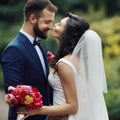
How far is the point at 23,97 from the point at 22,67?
37 cm

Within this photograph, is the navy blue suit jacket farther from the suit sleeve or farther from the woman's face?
the woman's face

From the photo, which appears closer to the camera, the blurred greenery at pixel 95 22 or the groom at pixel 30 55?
the groom at pixel 30 55

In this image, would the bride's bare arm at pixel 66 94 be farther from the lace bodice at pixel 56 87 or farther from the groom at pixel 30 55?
the groom at pixel 30 55

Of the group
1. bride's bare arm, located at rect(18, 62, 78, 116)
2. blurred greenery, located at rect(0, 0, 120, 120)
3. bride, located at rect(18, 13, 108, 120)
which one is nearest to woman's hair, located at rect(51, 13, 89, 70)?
bride, located at rect(18, 13, 108, 120)

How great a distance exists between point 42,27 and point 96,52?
21.6 inches

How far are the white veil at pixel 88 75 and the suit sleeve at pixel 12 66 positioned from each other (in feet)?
1.49

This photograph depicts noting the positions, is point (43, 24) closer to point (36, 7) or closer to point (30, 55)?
point (36, 7)

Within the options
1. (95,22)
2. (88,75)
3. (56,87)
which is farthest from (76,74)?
(95,22)

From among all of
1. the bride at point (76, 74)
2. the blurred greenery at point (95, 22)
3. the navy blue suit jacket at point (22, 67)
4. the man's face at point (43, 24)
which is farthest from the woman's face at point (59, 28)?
the blurred greenery at point (95, 22)

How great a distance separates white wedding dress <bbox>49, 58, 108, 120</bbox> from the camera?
6492mm

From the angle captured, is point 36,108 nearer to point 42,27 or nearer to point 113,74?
point 42,27

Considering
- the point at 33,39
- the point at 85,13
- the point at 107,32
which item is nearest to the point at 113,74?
the point at 107,32

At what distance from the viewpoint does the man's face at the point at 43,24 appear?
21.8 feet

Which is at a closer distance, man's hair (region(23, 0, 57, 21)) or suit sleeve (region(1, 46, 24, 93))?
suit sleeve (region(1, 46, 24, 93))
